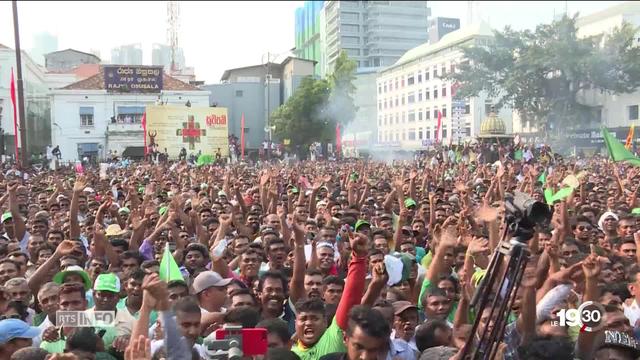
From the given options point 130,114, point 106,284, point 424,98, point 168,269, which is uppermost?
point 424,98

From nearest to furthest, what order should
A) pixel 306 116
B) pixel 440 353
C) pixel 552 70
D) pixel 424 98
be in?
pixel 440 353 < pixel 552 70 < pixel 306 116 < pixel 424 98

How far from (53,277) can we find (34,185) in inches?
374

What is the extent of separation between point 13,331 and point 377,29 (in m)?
86.5

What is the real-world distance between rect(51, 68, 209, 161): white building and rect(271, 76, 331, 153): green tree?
8.42 metres

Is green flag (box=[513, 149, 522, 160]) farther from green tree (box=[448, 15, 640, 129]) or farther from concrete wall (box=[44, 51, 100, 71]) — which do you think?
concrete wall (box=[44, 51, 100, 71])

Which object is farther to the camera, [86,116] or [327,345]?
[86,116]

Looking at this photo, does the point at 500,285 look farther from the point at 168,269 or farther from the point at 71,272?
the point at 71,272

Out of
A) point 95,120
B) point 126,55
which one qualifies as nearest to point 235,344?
point 95,120

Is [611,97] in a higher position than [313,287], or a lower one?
higher

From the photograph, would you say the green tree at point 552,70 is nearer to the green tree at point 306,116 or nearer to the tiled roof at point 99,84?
the green tree at point 306,116

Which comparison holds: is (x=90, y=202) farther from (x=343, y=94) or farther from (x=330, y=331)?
(x=343, y=94)

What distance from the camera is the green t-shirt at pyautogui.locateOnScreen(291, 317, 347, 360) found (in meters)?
3.64

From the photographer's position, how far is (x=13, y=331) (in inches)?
146

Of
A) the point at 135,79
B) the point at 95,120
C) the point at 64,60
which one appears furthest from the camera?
the point at 64,60
